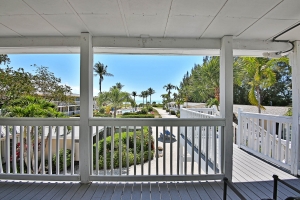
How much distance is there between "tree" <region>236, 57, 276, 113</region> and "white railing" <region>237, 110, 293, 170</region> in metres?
3.97

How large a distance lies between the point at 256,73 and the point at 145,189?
23.2 feet

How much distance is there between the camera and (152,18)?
6.80 feet

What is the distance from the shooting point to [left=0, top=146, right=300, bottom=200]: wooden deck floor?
7.09ft

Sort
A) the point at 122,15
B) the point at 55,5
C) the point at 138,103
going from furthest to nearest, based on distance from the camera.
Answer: the point at 138,103, the point at 122,15, the point at 55,5

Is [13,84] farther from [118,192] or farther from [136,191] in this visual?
[136,191]

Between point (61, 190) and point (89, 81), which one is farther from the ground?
point (89, 81)

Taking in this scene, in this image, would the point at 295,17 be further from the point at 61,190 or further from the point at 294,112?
the point at 61,190

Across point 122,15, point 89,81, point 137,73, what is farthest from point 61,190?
point 137,73

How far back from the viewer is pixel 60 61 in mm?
4555

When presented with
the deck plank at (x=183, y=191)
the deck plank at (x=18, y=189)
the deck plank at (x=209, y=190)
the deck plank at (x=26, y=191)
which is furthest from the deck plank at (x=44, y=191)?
the deck plank at (x=209, y=190)

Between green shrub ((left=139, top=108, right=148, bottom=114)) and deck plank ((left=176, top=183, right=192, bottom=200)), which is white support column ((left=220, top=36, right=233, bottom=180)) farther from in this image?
green shrub ((left=139, top=108, right=148, bottom=114))

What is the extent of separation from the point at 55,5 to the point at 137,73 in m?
8.22

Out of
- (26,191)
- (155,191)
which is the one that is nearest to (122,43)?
(155,191)

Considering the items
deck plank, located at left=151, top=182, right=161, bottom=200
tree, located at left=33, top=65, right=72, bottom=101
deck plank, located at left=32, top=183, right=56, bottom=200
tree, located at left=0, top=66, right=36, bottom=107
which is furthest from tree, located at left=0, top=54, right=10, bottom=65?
deck plank, located at left=151, top=182, right=161, bottom=200
